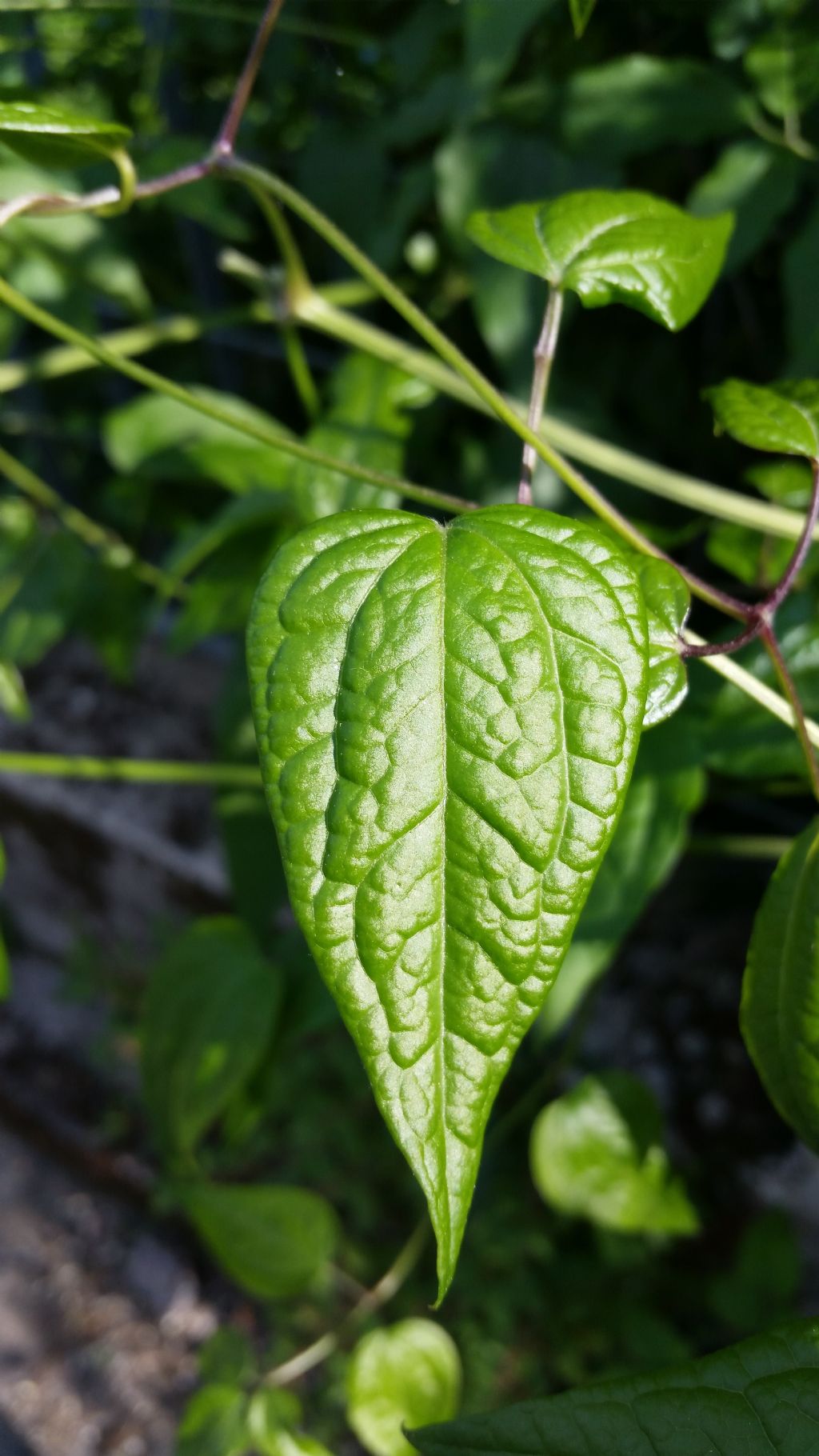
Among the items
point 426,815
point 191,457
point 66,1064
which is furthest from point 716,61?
point 66,1064

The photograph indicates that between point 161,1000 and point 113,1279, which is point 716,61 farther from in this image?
point 113,1279

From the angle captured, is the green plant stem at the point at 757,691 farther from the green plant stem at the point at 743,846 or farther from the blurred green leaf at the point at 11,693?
the blurred green leaf at the point at 11,693

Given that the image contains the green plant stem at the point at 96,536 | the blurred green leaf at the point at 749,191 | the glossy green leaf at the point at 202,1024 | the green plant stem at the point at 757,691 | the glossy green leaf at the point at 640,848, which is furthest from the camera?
the green plant stem at the point at 96,536

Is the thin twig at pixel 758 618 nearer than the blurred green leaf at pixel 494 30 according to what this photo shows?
Yes

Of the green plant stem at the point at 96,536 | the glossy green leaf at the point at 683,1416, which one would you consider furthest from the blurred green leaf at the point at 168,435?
the glossy green leaf at the point at 683,1416

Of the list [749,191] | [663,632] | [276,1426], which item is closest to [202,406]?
[663,632]

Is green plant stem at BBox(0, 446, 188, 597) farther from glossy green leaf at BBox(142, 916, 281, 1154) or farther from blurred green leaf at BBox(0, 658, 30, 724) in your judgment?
glossy green leaf at BBox(142, 916, 281, 1154)

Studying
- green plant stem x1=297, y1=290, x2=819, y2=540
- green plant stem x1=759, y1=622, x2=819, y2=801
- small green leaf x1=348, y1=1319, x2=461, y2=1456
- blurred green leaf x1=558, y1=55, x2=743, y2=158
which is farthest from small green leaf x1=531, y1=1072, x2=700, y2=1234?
blurred green leaf x1=558, y1=55, x2=743, y2=158

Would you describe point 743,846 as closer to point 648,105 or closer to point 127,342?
point 648,105
